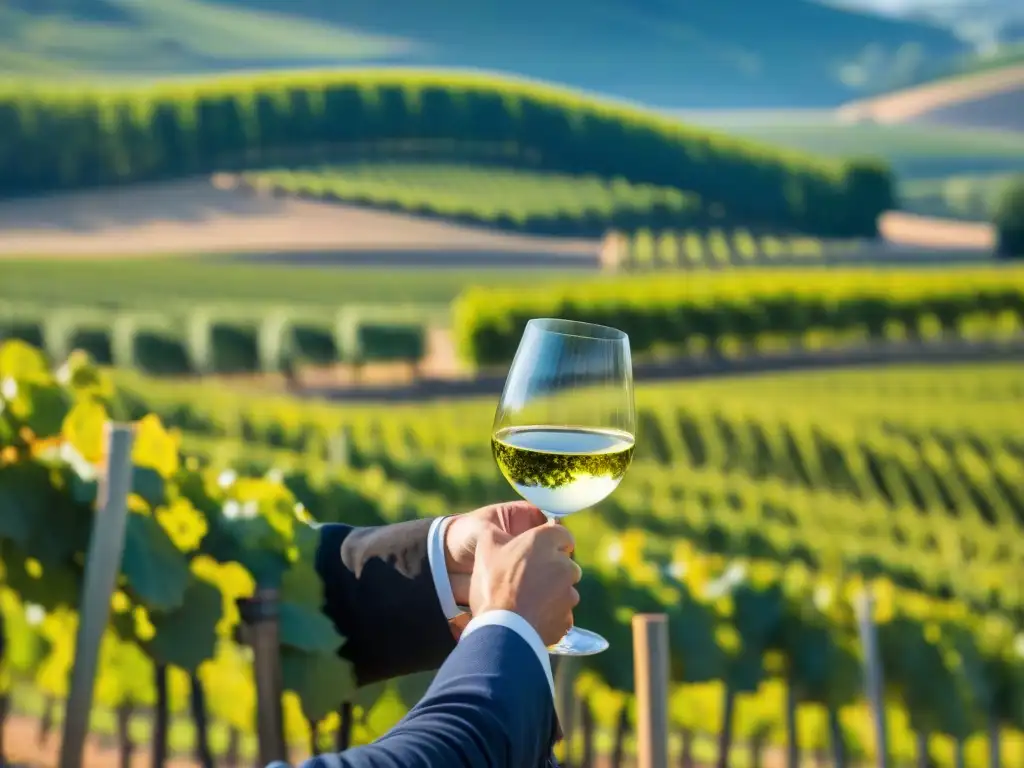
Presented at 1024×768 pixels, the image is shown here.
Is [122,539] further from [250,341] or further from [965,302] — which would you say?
→ [965,302]

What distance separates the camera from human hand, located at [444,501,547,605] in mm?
1992

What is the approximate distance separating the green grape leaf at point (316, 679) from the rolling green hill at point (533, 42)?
47.7 m

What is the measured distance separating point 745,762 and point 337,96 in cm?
4482

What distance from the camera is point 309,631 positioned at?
2.56 m

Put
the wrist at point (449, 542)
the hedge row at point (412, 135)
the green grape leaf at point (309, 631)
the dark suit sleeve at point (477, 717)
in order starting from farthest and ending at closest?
the hedge row at point (412, 135) < the green grape leaf at point (309, 631) < the wrist at point (449, 542) < the dark suit sleeve at point (477, 717)

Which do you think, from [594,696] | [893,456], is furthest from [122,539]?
[893,456]

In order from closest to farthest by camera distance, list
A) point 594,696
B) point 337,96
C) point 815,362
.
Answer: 1. point 594,696
2. point 815,362
3. point 337,96

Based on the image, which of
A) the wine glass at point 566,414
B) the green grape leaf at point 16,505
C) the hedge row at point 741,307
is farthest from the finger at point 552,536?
the hedge row at point 741,307

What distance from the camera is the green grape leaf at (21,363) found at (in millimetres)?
3141

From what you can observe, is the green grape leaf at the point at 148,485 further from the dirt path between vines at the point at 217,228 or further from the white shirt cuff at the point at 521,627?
the dirt path between vines at the point at 217,228

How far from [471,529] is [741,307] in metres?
27.8

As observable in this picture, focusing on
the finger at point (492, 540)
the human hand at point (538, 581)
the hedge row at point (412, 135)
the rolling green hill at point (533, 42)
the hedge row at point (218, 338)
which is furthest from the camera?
the rolling green hill at point (533, 42)

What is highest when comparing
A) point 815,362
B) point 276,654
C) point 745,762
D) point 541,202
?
point 541,202

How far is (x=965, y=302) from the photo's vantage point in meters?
32.2
